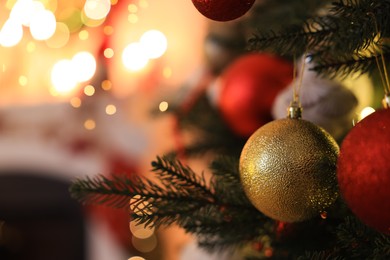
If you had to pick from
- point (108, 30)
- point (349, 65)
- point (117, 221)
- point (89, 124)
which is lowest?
point (117, 221)

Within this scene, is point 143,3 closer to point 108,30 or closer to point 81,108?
point 108,30

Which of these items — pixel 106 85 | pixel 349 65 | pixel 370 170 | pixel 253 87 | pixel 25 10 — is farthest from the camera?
pixel 106 85

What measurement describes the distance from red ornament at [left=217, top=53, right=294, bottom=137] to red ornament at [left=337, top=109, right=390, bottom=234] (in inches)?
13.5

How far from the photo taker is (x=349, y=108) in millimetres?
575

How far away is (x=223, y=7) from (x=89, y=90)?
114 centimetres

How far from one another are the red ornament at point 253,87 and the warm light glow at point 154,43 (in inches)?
26.4

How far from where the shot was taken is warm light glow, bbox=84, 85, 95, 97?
1479 mm

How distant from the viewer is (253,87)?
2.35 feet

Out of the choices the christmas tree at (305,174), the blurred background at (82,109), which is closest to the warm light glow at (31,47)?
the blurred background at (82,109)

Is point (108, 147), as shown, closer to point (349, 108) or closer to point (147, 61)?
point (147, 61)

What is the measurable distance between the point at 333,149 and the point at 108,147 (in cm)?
117

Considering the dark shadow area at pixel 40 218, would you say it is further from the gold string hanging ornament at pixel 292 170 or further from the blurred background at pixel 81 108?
the gold string hanging ornament at pixel 292 170

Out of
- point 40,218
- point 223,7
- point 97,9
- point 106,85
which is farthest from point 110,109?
point 223,7

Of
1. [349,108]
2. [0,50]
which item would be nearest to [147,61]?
[0,50]
